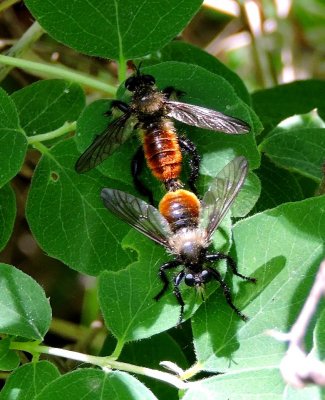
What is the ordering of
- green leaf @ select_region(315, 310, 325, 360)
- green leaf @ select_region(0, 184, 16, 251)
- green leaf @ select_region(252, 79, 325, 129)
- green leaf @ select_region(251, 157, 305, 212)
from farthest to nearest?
green leaf @ select_region(252, 79, 325, 129) → green leaf @ select_region(251, 157, 305, 212) → green leaf @ select_region(0, 184, 16, 251) → green leaf @ select_region(315, 310, 325, 360)

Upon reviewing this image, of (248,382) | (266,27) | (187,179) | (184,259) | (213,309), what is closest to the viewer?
(248,382)

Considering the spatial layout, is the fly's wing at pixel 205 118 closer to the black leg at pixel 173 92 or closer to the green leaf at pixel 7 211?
the black leg at pixel 173 92

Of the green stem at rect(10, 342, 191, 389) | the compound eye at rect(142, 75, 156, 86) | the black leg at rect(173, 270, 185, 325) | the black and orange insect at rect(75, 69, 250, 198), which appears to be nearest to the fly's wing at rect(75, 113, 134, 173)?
the black and orange insect at rect(75, 69, 250, 198)

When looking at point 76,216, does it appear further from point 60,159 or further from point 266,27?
point 266,27

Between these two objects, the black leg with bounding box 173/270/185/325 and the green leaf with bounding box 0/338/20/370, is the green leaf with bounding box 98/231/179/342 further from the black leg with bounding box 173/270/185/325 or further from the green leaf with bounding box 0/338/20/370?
the green leaf with bounding box 0/338/20/370

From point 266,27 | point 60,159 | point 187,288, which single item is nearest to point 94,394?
point 187,288

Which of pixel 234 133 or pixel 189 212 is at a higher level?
pixel 234 133

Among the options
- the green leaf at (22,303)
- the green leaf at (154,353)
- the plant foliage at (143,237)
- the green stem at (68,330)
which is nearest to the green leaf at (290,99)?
the plant foliage at (143,237)

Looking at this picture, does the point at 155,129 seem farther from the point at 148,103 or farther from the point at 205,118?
the point at 205,118
